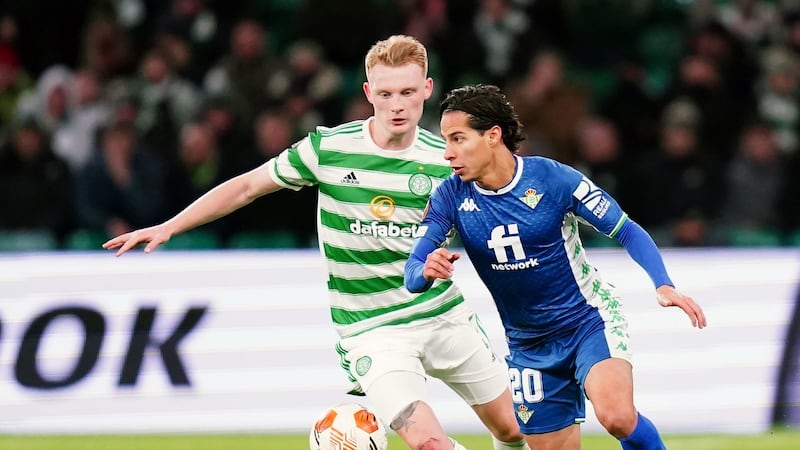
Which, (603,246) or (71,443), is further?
(603,246)

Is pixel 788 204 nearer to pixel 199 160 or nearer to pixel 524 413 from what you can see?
pixel 199 160

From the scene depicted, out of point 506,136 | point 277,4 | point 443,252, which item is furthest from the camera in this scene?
point 277,4

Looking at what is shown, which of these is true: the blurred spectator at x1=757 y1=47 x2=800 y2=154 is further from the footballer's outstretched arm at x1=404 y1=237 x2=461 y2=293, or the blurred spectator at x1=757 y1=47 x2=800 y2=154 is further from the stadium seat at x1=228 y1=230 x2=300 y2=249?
the footballer's outstretched arm at x1=404 y1=237 x2=461 y2=293

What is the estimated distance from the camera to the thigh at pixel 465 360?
21.2 feet

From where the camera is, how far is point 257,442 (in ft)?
28.9

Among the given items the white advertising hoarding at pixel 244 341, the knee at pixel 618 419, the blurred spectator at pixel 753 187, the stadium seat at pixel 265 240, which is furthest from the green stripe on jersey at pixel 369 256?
the blurred spectator at pixel 753 187

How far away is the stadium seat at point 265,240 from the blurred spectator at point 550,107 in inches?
88.0

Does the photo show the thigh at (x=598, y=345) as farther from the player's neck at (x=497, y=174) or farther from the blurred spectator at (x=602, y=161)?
the blurred spectator at (x=602, y=161)

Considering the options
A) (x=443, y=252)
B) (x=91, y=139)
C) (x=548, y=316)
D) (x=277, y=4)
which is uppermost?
(x=277, y=4)

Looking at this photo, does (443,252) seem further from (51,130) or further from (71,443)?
(51,130)

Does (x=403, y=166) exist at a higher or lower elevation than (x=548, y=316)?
higher

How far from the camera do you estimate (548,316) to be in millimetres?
6168

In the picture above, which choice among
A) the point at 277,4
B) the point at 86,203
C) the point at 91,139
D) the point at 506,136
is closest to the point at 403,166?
the point at 506,136

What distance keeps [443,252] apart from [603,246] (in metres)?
7.10
